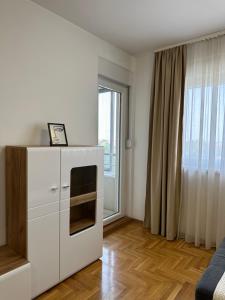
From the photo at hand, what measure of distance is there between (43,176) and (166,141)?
169 cm

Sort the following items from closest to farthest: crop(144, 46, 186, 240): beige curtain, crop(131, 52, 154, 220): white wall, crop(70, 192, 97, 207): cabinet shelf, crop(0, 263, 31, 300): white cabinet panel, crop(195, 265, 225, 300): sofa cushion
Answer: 1. crop(195, 265, 225, 300): sofa cushion
2. crop(0, 263, 31, 300): white cabinet panel
3. crop(70, 192, 97, 207): cabinet shelf
4. crop(144, 46, 186, 240): beige curtain
5. crop(131, 52, 154, 220): white wall

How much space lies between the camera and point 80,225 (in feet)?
7.50

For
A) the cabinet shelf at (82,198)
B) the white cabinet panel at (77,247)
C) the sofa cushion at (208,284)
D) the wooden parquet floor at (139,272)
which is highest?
the cabinet shelf at (82,198)

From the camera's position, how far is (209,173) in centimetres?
269

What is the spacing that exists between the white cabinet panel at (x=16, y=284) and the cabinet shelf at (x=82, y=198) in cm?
63

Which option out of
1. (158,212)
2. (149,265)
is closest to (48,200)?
(149,265)

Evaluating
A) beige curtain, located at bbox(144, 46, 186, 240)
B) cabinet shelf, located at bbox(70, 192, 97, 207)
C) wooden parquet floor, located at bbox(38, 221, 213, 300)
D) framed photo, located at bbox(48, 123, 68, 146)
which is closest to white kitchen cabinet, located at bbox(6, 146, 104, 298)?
cabinet shelf, located at bbox(70, 192, 97, 207)

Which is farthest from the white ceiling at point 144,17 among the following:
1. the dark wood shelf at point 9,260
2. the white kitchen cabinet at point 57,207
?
the dark wood shelf at point 9,260

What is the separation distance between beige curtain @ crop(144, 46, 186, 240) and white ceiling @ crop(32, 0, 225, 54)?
1.06 ft

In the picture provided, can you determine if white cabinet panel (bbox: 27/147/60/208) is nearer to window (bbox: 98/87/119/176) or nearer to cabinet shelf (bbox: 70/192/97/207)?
cabinet shelf (bbox: 70/192/97/207)

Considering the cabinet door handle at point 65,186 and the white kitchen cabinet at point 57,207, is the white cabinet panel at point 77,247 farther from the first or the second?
the cabinet door handle at point 65,186

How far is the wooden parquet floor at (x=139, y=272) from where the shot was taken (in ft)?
6.22

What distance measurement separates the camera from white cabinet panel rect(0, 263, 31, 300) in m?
1.56

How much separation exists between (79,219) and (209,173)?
1.60 metres
